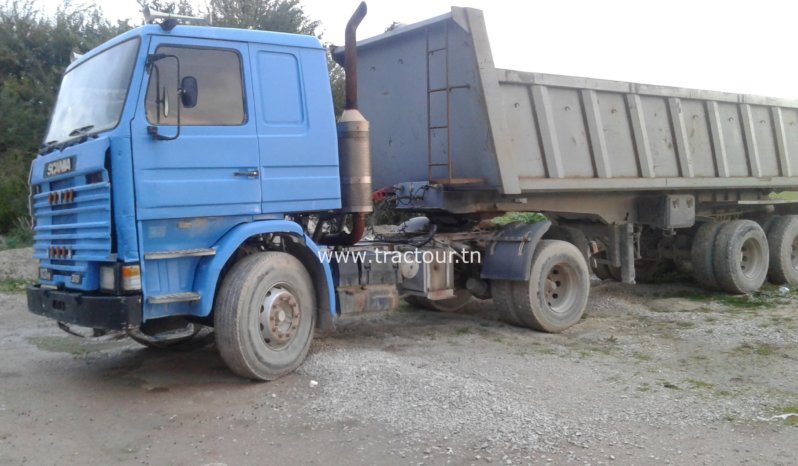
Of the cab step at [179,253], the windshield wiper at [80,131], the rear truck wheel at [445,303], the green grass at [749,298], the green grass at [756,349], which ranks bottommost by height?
the green grass at [756,349]

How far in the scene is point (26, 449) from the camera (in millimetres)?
4500

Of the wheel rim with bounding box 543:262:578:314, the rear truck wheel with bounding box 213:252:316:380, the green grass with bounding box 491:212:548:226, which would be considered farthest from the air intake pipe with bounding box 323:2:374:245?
the wheel rim with bounding box 543:262:578:314

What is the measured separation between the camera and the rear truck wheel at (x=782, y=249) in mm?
10820

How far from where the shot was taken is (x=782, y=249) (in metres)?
10.8

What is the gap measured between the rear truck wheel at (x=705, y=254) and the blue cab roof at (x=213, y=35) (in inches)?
259

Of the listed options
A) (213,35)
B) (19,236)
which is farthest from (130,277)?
(19,236)

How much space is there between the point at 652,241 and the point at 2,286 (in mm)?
9962

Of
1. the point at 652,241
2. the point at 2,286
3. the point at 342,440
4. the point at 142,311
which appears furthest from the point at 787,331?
the point at 2,286

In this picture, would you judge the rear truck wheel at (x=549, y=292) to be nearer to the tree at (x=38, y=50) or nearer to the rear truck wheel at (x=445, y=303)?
the rear truck wheel at (x=445, y=303)

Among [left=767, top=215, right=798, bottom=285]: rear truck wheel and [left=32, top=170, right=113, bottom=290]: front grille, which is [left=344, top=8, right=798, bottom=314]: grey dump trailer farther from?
[left=32, top=170, right=113, bottom=290]: front grille

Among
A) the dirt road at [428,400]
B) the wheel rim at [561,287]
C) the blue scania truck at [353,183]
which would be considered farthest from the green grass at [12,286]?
the wheel rim at [561,287]

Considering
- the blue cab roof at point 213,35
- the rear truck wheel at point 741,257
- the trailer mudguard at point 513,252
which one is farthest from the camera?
the rear truck wheel at point 741,257

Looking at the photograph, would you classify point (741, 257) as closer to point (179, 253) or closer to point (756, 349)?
point (756, 349)

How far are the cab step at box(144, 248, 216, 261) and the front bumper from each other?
0.30 m
